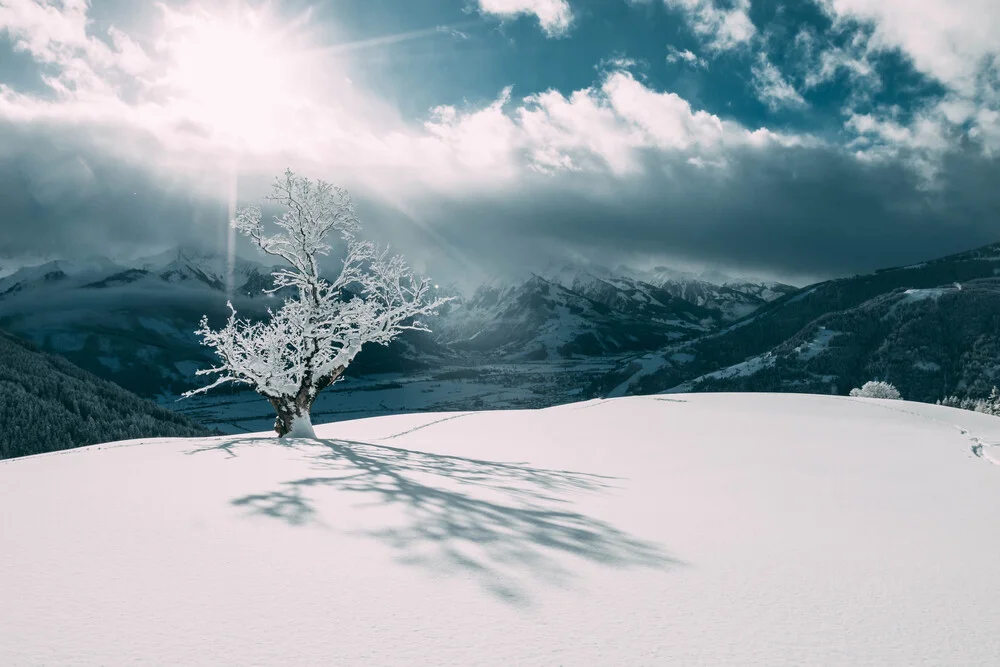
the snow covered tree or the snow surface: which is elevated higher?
the snow covered tree

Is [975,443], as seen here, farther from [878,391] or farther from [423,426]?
[878,391]

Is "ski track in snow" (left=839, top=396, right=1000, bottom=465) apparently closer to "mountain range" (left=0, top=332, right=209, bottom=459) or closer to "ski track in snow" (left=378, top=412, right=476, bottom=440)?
"ski track in snow" (left=378, top=412, right=476, bottom=440)

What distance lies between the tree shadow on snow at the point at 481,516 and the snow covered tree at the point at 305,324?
21.8 ft

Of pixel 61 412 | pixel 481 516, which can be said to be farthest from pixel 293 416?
pixel 61 412

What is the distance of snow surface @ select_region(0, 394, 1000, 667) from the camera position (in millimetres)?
3492

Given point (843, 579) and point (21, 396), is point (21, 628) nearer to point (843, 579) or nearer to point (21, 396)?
point (843, 579)

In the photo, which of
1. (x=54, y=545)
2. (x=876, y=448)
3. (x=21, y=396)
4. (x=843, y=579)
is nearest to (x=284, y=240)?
(x=54, y=545)

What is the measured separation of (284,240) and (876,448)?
59.9 ft

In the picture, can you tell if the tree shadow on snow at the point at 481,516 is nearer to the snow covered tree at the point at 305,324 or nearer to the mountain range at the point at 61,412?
the snow covered tree at the point at 305,324

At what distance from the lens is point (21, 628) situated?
3.58 m

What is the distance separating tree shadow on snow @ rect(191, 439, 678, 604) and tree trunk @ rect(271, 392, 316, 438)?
6.32m

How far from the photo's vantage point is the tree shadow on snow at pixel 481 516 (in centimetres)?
508

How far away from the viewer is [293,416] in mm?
17406

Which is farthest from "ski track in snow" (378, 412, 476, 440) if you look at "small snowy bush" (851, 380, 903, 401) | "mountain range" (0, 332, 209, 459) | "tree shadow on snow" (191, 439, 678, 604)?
"mountain range" (0, 332, 209, 459)
